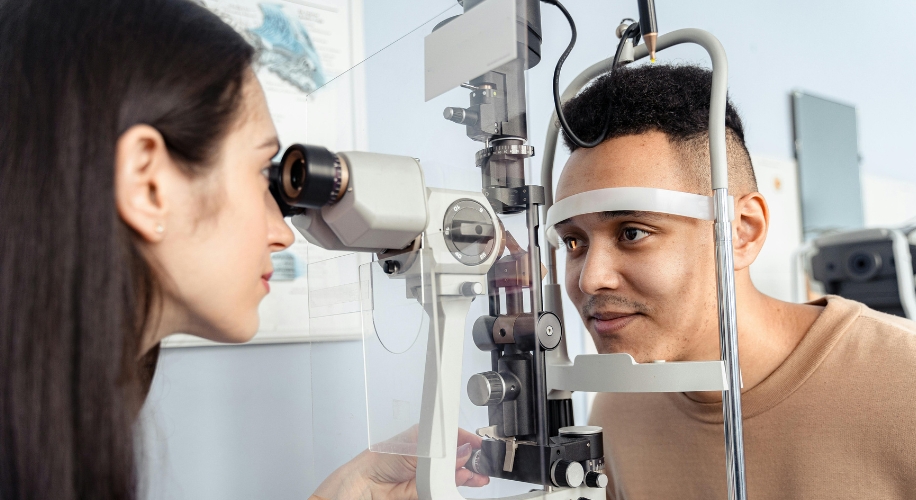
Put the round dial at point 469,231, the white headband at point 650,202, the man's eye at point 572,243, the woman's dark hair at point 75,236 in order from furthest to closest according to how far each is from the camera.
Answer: the man's eye at point 572,243 < the white headband at point 650,202 < the round dial at point 469,231 < the woman's dark hair at point 75,236

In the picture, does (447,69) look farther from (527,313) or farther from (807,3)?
(807,3)

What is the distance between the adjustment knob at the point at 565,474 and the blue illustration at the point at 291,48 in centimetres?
75

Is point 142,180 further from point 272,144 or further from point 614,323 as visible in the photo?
point 614,323

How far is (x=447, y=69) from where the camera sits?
30.0 inches

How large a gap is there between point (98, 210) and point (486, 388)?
42 centimetres

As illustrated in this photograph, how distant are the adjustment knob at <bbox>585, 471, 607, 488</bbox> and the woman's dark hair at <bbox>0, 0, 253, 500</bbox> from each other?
1.64 ft

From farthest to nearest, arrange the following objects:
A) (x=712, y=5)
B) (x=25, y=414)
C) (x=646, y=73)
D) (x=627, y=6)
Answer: (x=712, y=5) → (x=627, y=6) → (x=646, y=73) → (x=25, y=414)

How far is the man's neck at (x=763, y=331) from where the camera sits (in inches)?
45.7

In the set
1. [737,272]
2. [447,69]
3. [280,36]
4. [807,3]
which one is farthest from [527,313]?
[807,3]

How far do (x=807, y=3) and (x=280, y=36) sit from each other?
2164mm

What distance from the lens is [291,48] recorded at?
1.24m

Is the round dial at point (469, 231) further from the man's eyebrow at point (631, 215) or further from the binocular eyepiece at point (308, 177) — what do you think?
the man's eyebrow at point (631, 215)

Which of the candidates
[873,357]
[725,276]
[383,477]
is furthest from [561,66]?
[873,357]

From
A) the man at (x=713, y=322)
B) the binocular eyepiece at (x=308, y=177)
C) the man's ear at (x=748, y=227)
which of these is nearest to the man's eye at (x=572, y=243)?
the man at (x=713, y=322)
